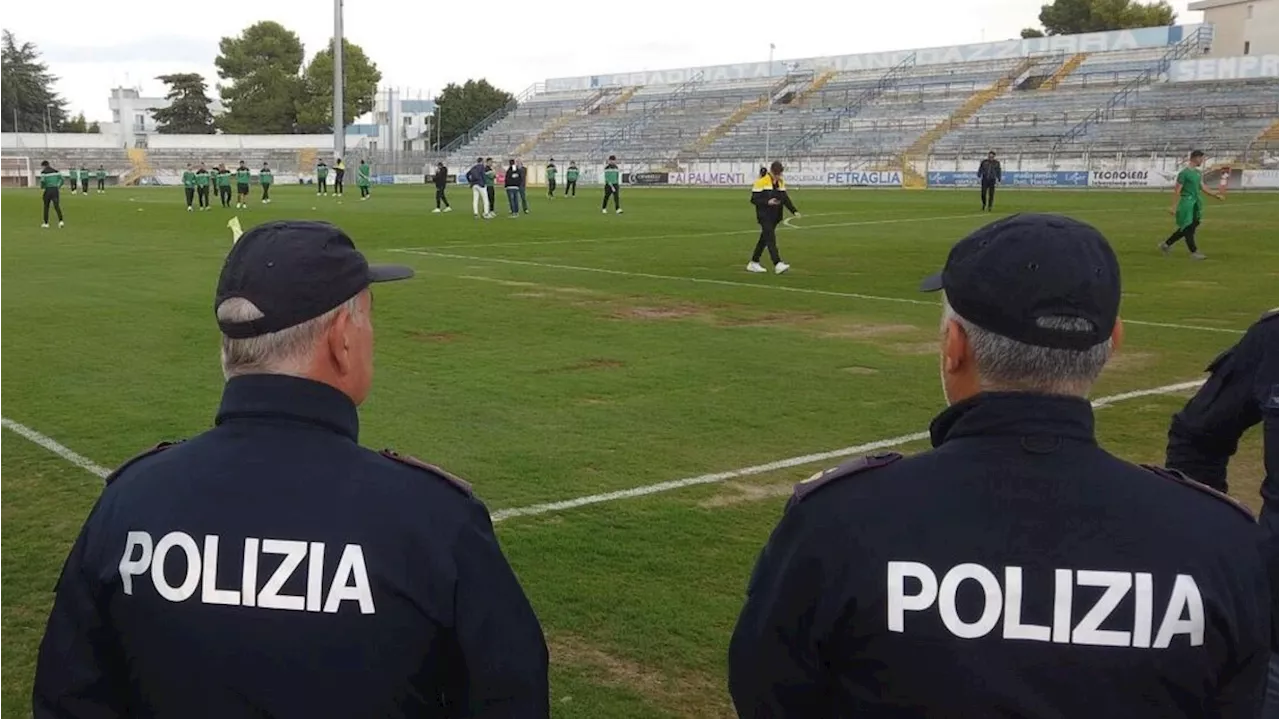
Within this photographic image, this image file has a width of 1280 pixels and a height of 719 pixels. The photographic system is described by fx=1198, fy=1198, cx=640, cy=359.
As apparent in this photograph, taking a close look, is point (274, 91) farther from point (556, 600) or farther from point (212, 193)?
point (556, 600)

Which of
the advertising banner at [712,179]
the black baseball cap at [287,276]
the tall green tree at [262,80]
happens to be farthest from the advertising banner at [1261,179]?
the tall green tree at [262,80]

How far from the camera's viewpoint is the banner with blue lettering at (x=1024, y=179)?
49.2 metres

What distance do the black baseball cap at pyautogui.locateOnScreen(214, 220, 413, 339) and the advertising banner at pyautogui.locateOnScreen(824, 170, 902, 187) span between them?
55460 millimetres

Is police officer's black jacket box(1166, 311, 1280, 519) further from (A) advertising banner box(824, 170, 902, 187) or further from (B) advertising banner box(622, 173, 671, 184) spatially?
(B) advertising banner box(622, 173, 671, 184)

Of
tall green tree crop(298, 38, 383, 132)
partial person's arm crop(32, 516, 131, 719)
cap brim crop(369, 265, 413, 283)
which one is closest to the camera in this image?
partial person's arm crop(32, 516, 131, 719)

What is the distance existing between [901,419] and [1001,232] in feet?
21.8

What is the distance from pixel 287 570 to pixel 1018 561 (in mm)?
1153

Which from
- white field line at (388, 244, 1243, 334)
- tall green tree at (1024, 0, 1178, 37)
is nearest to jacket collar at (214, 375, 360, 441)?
white field line at (388, 244, 1243, 334)

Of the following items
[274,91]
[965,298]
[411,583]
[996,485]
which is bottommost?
[411,583]

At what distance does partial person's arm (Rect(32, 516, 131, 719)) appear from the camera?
2070 millimetres

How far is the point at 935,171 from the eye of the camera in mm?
55000

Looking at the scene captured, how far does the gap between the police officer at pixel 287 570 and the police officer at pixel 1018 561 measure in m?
0.50

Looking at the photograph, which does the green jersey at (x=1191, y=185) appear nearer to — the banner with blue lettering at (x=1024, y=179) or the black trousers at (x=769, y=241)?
the black trousers at (x=769, y=241)

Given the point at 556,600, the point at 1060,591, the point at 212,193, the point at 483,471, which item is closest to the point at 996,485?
the point at 1060,591
